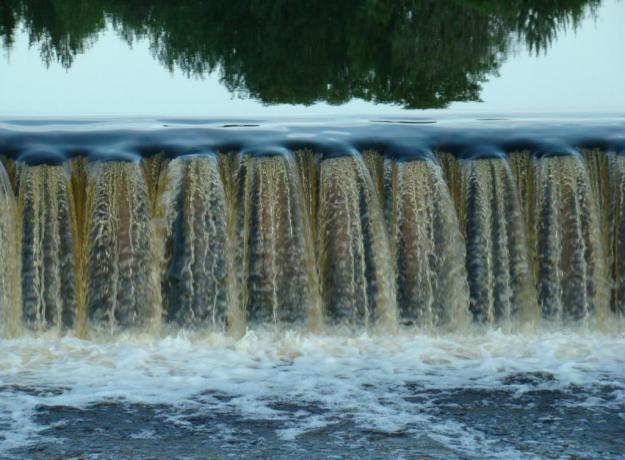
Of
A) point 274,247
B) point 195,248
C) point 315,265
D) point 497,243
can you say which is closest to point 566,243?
point 497,243

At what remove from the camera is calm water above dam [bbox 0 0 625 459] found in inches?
246

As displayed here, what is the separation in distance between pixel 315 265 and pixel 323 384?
143 cm

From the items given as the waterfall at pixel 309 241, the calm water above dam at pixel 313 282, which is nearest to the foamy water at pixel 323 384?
the calm water above dam at pixel 313 282

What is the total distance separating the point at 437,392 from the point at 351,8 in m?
6.60

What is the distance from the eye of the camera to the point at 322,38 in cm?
1145

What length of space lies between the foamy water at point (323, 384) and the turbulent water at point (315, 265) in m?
0.03

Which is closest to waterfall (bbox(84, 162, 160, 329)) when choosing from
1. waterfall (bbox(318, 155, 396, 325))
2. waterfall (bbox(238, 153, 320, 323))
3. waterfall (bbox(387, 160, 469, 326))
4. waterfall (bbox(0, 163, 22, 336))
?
waterfall (bbox(0, 163, 22, 336))

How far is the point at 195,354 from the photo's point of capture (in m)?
7.49

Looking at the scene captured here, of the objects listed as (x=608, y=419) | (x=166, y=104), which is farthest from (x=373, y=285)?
(x=166, y=104)

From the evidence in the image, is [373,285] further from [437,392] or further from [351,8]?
[351,8]

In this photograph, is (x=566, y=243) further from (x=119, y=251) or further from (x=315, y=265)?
(x=119, y=251)

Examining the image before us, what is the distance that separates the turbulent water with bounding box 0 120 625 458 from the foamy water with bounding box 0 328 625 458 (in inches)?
1.1

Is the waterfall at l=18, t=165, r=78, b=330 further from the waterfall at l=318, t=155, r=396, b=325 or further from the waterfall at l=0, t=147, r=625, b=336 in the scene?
the waterfall at l=318, t=155, r=396, b=325

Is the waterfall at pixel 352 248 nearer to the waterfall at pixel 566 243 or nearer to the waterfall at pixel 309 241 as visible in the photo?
the waterfall at pixel 309 241
